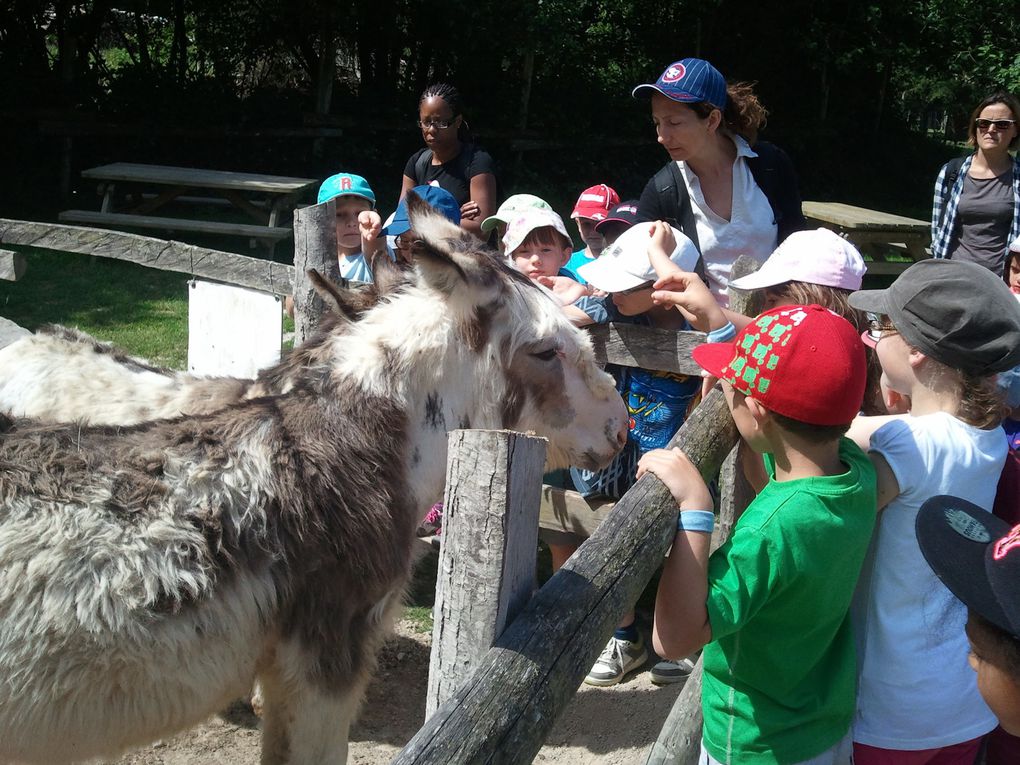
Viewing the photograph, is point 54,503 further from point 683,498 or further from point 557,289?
point 557,289

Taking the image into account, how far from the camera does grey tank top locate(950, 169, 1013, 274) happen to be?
6566mm

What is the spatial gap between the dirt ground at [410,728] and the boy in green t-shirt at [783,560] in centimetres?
160

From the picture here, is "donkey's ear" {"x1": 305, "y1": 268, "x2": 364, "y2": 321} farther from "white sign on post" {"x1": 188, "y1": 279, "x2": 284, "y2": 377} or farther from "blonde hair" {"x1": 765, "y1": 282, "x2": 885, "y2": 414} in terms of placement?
"white sign on post" {"x1": 188, "y1": 279, "x2": 284, "y2": 377}

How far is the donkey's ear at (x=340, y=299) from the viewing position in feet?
9.57

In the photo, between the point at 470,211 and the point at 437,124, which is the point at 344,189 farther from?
the point at 437,124

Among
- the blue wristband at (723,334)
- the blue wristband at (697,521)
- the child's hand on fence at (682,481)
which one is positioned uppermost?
the blue wristband at (723,334)

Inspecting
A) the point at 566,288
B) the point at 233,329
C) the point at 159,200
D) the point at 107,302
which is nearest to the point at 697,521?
the point at 566,288

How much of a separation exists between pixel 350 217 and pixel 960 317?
3.76 meters

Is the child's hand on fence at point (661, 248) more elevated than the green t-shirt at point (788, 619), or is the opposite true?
the child's hand on fence at point (661, 248)

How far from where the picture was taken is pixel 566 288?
4.24 m

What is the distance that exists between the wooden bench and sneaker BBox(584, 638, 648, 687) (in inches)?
339

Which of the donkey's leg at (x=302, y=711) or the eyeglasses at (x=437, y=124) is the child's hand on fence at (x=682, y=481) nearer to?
the donkey's leg at (x=302, y=711)

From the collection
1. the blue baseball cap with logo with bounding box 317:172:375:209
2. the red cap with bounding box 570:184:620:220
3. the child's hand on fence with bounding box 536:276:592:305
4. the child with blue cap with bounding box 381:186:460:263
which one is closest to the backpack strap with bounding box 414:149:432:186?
the blue baseball cap with logo with bounding box 317:172:375:209

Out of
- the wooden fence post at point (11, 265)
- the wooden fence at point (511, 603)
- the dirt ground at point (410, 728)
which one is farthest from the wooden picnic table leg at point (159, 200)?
the wooden fence at point (511, 603)
